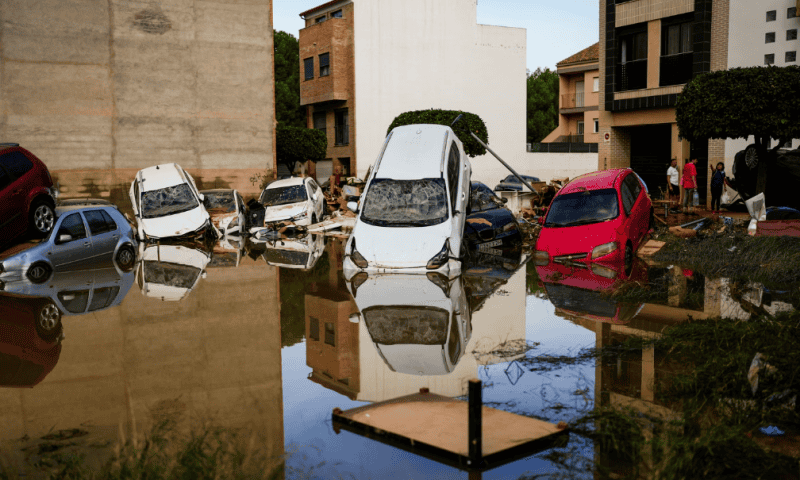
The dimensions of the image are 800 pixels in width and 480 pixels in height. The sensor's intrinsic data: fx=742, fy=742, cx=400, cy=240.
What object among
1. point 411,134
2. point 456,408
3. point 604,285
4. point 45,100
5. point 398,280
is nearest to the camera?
point 456,408

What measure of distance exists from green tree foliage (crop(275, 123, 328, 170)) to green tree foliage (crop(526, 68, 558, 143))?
32690mm

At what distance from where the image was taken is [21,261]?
13.6 meters

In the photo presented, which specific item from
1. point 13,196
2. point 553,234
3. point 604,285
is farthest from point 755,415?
point 13,196

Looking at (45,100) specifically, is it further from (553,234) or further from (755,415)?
(755,415)

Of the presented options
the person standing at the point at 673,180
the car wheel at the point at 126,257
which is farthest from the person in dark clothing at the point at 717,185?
the car wheel at the point at 126,257

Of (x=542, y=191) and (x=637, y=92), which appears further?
(x=637, y=92)

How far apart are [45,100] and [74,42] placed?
2.61 metres

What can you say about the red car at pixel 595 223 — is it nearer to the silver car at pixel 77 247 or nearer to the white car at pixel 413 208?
the white car at pixel 413 208

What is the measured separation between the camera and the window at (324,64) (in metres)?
47.3

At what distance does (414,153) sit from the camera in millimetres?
15781

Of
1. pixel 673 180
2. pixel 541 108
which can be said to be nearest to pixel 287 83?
pixel 541 108

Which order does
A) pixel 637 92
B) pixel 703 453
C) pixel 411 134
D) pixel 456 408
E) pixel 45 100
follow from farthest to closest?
pixel 637 92 → pixel 45 100 → pixel 411 134 → pixel 456 408 → pixel 703 453

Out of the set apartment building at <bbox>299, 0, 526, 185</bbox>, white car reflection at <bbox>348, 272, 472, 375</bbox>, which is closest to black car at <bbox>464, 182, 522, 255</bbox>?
white car reflection at <bbox>348, 272, 472, 375</bbox>

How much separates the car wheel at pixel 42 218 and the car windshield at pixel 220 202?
949 centimetres
